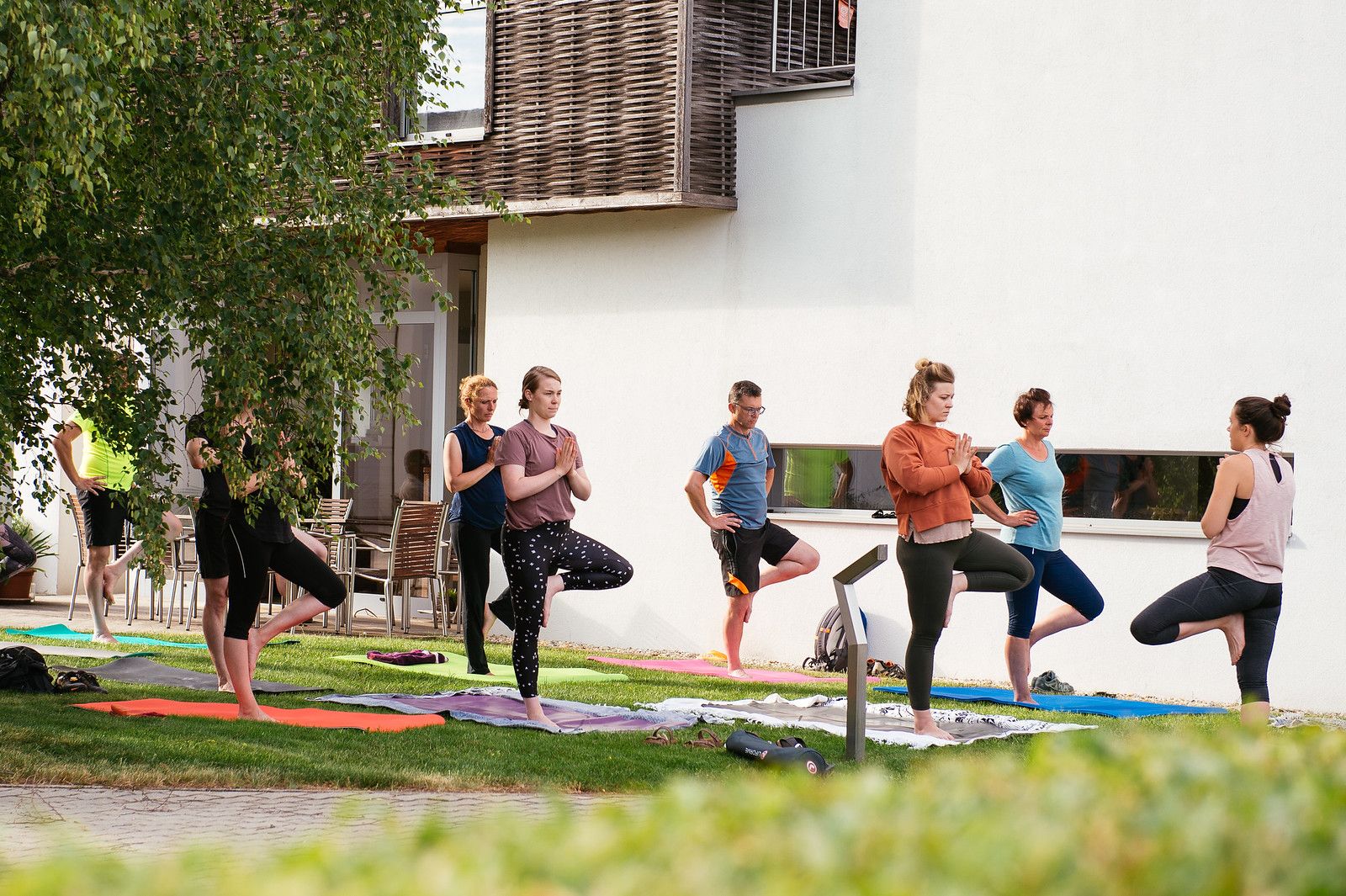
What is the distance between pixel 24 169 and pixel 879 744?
483 cm

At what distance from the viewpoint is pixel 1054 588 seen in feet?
33.2

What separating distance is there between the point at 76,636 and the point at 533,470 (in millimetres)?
6810

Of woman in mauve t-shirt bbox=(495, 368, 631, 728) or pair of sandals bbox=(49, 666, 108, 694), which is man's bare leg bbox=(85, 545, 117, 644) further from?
woman in mauve t-shirt bbox=(495, 368, 631, 728)

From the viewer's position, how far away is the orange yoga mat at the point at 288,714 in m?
8.29

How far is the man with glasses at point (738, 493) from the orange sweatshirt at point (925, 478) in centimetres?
301

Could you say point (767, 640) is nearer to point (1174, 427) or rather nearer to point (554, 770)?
point (1174, 427)

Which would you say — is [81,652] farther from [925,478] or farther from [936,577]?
[925,478]

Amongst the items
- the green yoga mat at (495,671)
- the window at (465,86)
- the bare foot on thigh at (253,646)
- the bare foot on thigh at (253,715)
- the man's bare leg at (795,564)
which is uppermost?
the window at (465,86)

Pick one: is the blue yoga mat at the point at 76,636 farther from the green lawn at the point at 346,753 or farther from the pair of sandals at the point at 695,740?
the pair of sandals at the point at 695,740

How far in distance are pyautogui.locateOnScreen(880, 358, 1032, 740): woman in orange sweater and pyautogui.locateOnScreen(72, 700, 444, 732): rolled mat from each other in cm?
265

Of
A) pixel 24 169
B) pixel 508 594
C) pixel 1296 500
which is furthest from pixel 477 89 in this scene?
pixel 24 169

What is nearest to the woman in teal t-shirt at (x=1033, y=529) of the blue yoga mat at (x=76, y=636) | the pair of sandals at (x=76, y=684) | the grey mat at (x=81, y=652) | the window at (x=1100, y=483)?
the window at (x=1100, y=483)

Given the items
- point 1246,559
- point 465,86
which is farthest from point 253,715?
point 465,86

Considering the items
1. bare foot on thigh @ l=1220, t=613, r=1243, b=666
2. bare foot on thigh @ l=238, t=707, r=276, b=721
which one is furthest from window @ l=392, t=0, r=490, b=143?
bare foot on thigh @ l=1220, t=613, r=1243, b=666
